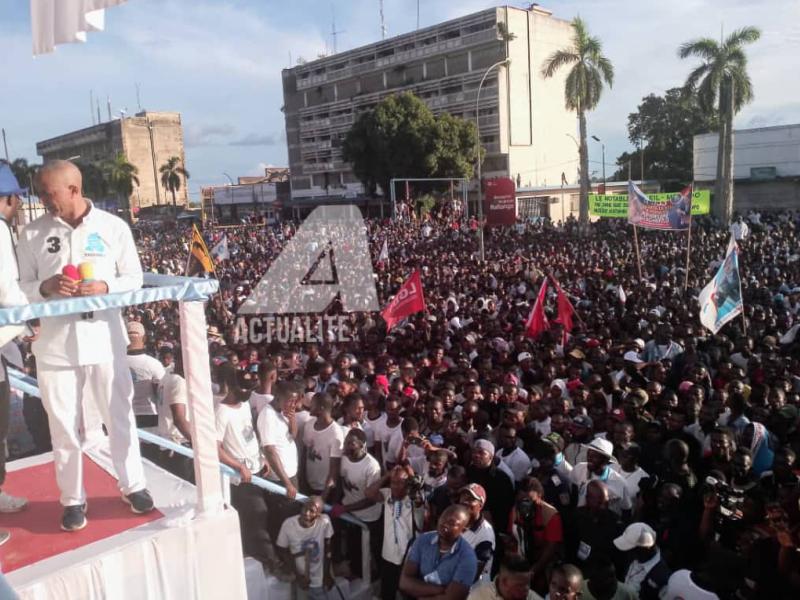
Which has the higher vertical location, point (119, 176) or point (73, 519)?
point (119, 176)

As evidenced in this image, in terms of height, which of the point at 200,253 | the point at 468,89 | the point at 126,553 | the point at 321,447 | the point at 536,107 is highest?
the point at 468,89

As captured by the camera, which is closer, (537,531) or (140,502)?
(140,502)

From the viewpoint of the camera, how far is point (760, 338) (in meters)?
8.85

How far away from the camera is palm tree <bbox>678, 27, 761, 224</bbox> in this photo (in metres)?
26.7

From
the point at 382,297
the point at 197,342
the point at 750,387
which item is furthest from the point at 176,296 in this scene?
the point at 382,297

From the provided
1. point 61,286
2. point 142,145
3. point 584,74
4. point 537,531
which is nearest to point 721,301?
point 537,531

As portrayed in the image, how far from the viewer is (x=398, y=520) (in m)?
4.35

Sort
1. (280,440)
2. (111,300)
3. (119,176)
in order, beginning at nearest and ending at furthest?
(111,300), (280,440), (119,176)

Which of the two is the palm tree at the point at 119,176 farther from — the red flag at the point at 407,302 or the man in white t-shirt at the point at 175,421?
the man in white t-shirt at the point at 175,421

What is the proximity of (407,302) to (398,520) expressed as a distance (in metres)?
5.83

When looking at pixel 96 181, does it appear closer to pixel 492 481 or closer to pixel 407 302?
pixel 407 302

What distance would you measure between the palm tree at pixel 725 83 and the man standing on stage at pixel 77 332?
93.4 ft

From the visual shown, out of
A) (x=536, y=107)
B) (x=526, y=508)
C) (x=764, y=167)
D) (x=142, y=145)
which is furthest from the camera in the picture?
(x=142, y=145)

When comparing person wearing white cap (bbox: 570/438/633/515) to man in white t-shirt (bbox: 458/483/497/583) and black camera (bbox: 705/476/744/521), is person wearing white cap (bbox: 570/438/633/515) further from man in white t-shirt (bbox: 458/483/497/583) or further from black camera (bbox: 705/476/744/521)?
man in white t-shirt (bbox: 458/483/497/583)
